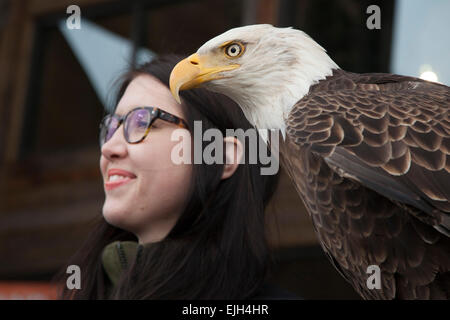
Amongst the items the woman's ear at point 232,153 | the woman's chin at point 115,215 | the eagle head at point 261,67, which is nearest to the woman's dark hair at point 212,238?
the woman's ear at point 232,153

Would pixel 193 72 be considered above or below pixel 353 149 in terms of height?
above

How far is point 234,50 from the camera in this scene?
5.34 feet

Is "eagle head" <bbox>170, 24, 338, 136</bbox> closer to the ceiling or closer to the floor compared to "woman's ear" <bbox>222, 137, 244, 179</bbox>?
closer to the ceiling

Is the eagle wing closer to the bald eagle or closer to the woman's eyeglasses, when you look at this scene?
the bald eagle

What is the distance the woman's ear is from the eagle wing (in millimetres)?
441

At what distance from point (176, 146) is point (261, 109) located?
0.43 m

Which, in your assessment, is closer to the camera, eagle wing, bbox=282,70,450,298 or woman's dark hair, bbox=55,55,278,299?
eagle wing, bbox=282,70,450,298

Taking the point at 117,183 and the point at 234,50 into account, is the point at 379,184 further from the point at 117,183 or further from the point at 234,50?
the point at 117,183

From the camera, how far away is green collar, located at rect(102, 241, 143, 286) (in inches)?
75.6

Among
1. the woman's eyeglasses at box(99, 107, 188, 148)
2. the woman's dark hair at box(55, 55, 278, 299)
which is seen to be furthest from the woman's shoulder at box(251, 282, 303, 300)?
the woman's eyeglasses at box(99, 107, 188, 148)

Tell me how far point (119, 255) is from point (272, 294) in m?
0.51

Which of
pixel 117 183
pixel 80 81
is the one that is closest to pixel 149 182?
pixel 117 183
